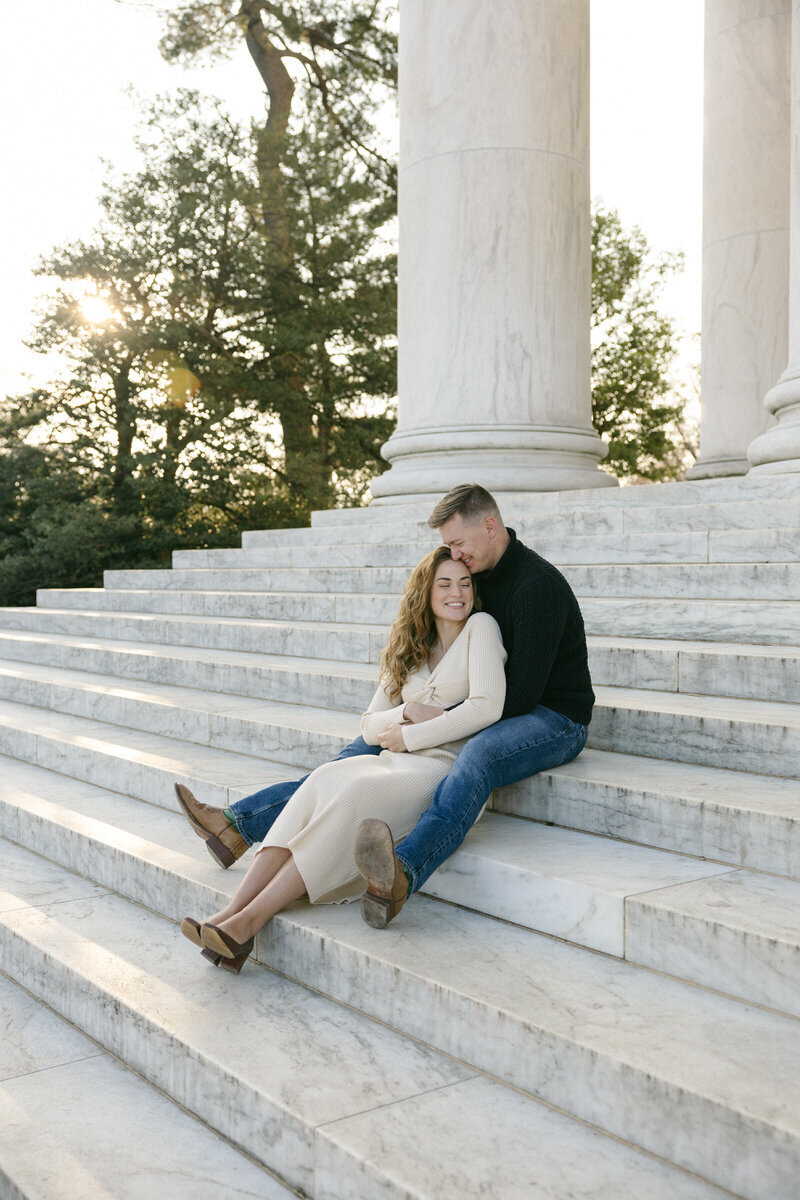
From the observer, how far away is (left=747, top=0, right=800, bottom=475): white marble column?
31.0 ft

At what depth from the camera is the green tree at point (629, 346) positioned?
108 feet

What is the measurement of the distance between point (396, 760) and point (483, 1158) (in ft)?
6.71

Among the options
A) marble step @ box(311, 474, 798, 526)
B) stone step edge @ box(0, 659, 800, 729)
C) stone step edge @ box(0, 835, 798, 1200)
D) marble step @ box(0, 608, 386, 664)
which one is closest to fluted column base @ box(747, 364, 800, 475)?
marble step @ box(311, 474, 798, 526)

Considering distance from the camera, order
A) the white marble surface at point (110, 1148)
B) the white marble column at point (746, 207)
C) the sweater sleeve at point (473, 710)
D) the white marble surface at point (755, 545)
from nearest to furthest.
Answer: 1. the white marble surface at point (110, 1148)
2. the sweater sleeve at point (473, 710)
3. the white marble surface at point (755, 545)
4. the white marble column at point (746, 207)

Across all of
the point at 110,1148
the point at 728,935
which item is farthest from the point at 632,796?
the point at 110,1148

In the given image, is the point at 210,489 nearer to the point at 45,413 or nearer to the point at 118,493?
the point at 118,493

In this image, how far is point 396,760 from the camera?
16.7 feet

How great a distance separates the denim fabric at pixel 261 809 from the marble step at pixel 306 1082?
23.4 inches

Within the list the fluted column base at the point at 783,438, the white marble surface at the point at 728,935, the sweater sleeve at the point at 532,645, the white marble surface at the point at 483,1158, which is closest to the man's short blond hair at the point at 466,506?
the sweater sleeve at the point at 532,645

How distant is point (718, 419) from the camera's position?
52.7 ft

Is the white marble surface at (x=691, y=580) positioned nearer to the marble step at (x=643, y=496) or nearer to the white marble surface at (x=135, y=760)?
the marble step at (x=643, y=496)

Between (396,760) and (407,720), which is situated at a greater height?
(407,720)

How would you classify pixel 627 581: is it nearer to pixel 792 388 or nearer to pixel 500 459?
pixel 792 388

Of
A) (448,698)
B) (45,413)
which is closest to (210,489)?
(45,413)
